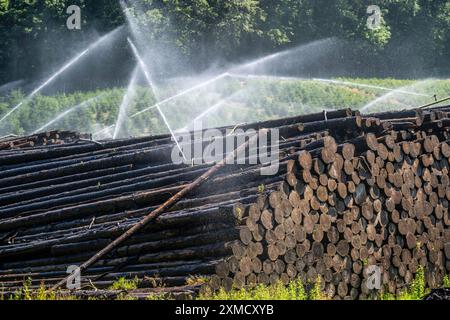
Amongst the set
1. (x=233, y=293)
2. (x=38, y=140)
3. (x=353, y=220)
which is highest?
(x=38, y=140)

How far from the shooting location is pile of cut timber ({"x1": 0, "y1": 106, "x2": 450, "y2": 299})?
43.1 feet

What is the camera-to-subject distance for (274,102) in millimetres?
48812

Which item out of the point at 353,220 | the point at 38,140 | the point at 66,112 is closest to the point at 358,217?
the point at 353,220

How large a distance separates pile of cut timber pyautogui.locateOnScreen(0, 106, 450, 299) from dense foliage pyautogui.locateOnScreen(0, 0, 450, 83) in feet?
136

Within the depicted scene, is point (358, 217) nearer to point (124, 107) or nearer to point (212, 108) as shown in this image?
point (124, 107)

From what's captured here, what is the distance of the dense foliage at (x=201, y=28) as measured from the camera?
59062mm

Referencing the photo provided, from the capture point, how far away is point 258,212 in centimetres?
1308

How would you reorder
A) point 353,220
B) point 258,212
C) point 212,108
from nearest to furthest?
point 258,212
point 353,220
point 212,108

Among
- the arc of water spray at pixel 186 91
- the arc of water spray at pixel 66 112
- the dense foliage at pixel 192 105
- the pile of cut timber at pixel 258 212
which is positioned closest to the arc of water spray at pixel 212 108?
the dense foliage at pixel 192 105

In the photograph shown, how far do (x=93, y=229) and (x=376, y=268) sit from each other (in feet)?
16.3

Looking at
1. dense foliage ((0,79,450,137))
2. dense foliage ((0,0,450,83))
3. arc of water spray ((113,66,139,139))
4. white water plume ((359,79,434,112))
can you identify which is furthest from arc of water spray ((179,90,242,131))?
dense foliage ((0,0,450,83))

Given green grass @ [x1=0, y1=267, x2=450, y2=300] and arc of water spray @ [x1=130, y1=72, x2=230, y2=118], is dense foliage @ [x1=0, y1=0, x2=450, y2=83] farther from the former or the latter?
green grass @ [x1=0, y1=267, x2=450, y2=300]

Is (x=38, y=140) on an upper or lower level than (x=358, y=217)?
upper

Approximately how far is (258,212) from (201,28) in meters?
48.1
